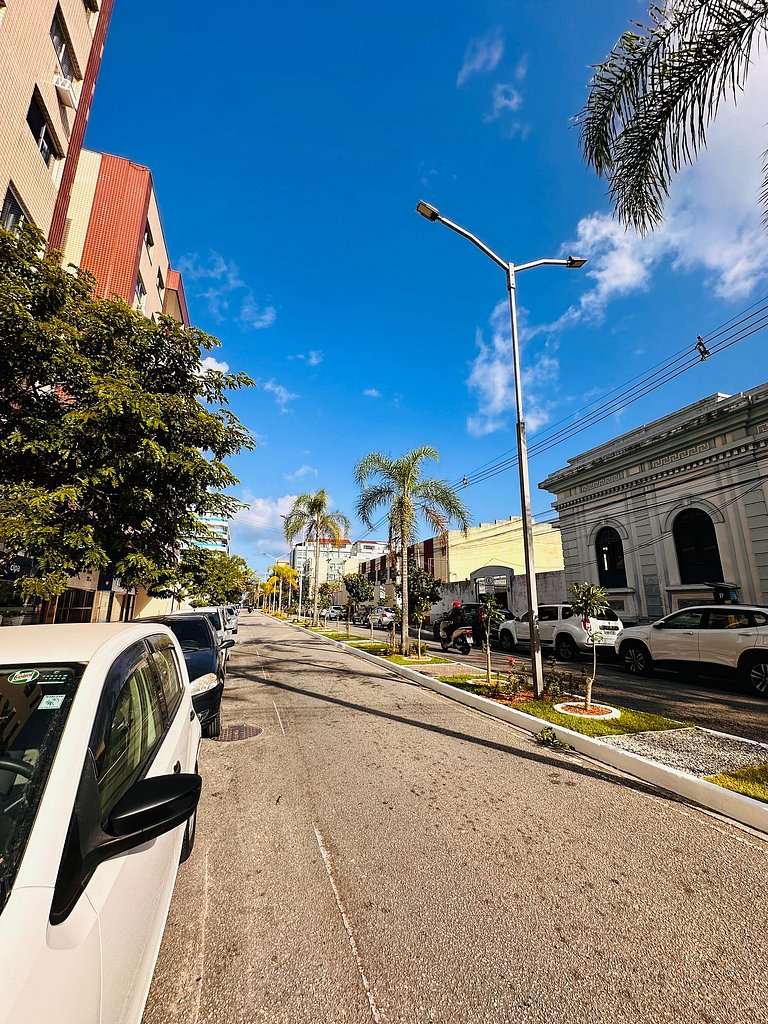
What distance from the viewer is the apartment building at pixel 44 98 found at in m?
10.2

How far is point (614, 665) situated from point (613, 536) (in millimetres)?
10198

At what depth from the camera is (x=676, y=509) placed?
19938 mm

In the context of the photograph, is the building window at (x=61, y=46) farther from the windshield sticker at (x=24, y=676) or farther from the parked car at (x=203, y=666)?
the windshield sticker at (x=24, y=676)

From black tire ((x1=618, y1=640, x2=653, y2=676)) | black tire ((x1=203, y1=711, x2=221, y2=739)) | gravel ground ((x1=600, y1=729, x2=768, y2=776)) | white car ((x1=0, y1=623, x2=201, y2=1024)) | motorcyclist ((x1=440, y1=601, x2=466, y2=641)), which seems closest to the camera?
white car ((x1=0, y1=623, x2=201, y2=1024))

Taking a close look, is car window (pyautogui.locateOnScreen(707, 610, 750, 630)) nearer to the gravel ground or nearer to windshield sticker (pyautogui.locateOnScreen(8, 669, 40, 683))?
the gravel ground

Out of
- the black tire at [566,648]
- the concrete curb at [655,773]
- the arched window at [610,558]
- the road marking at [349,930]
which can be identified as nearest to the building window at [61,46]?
the road marking at [349,930]

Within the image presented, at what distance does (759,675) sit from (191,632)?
1123cm

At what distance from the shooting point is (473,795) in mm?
4758

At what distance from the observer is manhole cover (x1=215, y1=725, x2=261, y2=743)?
6680mm

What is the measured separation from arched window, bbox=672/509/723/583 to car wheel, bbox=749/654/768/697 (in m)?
10.4

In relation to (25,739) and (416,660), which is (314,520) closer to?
(416,660)

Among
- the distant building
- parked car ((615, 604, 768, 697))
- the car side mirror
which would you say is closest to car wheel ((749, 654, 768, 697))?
parked car ((615, 604, 768, 697))

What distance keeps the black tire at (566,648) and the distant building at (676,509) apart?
702 cm

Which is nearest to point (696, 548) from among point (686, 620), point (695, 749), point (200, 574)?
point (686, 620)
